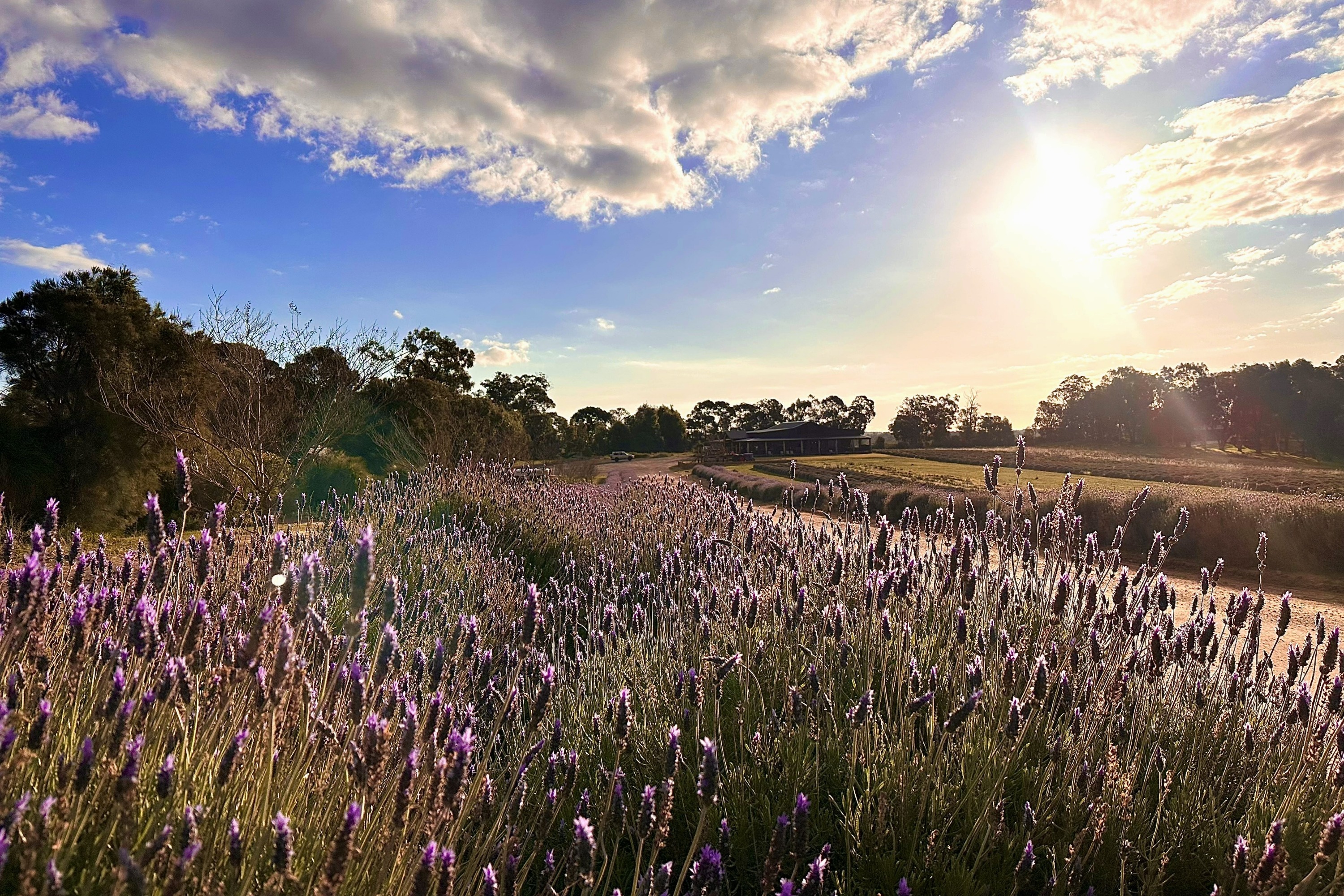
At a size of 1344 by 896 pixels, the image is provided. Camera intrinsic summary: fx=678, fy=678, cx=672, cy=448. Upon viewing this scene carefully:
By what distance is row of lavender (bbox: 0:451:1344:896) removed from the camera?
4.93 feet

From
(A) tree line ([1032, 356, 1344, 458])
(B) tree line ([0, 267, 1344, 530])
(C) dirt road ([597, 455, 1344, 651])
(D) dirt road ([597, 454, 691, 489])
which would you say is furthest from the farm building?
(C) dirt road ([597, 455, 1344, 651])

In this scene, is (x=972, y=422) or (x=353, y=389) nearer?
(x=353, y=389)

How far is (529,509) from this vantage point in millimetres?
10562

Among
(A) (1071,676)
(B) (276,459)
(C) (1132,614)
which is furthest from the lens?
(B) (276,459)

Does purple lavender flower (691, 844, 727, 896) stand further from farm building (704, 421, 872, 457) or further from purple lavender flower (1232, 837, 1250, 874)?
farm building (704, 421, 872, 457)

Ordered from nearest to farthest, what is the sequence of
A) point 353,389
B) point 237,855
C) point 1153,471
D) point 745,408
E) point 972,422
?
point 237,855, point 353,389, point 1153,471, point 972,422, point 745,408

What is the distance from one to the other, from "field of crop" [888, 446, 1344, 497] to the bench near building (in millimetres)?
12846

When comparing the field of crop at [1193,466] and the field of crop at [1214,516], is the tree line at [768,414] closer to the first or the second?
the field of crop at [1193,466]

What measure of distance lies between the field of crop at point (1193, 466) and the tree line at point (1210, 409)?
8.19 ft

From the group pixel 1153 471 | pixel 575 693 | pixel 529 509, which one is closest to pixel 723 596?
pixel 575 693

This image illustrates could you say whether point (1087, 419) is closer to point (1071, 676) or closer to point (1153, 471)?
point (1153, 471)

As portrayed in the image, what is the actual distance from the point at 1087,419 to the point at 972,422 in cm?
1183

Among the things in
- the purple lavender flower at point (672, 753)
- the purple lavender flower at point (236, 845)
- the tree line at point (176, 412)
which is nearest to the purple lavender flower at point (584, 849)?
the purple lavender flower at point (672, 753)

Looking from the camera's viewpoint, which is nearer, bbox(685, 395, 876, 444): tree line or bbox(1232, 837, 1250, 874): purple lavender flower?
bbox(1232, 837, 1250, 874): purple lavender flower
